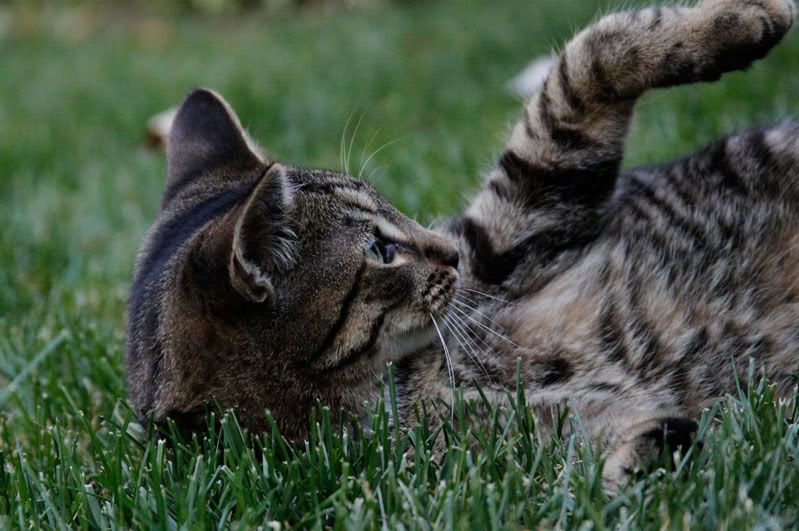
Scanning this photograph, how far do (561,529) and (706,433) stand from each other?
45cm

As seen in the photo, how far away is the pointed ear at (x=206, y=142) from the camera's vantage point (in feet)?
8.32

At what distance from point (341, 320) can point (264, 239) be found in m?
0.27

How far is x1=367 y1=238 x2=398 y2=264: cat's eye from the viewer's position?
2.20m

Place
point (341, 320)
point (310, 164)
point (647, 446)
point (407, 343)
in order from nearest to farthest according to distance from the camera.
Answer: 1. point (647, 446)
2. point (341, 320)
3. point (407, 343)
4. point (310, 164)

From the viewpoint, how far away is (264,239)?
1962mm

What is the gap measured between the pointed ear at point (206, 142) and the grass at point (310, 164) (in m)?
0.67

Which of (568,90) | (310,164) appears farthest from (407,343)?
(310,164)

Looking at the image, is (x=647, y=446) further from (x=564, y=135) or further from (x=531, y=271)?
(x=564, y=135)

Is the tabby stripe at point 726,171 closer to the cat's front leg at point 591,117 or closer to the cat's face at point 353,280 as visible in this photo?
the cat's front leg at point 591,117

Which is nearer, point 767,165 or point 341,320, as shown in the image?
point 341,320

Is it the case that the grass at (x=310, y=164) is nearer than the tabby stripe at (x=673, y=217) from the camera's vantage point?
Yes

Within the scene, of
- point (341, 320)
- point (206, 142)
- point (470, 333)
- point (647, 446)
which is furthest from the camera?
point (206, 142)

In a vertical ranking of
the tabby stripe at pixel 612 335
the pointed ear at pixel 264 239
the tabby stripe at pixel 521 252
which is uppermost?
the pointed ear at pixel 264 239

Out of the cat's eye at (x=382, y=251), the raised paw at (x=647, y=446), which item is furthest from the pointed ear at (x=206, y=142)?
the raised paw at (x=647, y=446)
